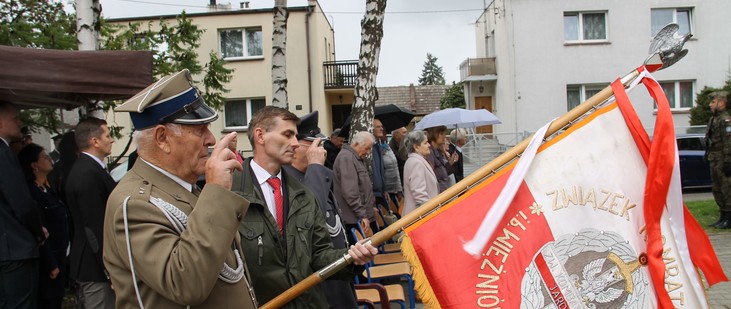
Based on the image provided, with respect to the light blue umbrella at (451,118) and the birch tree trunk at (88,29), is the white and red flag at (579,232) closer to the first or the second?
the birch tree trunk at (88,29)

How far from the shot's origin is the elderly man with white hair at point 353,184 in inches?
236

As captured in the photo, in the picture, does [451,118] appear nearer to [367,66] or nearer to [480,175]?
[367,66]

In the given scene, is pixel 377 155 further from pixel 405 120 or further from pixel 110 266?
pixel 110 266

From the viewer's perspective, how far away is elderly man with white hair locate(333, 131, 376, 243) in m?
5.99

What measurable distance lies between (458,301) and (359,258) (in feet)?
1.66

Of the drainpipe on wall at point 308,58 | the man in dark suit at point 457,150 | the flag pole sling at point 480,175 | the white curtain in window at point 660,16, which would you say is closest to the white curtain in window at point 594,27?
the white curtain in window at point 660,16

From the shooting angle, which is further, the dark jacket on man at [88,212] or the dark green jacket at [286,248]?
the dark jacket on man at [88,212]

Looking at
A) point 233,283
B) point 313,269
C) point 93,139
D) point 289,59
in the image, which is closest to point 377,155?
point 93,139

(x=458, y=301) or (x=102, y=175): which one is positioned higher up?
(x=102, y=175)

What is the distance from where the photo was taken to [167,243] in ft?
5.97

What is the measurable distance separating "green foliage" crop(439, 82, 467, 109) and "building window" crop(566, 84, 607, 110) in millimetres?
10905

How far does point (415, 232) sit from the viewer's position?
2.78m

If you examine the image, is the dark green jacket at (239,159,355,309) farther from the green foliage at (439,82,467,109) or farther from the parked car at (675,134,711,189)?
the green foliage at (439,82,467,109)

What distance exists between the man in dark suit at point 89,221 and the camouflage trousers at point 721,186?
886 centimetres
